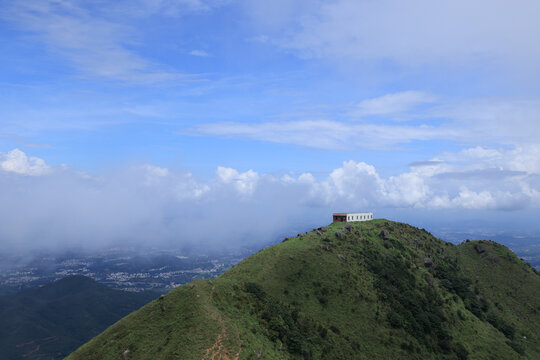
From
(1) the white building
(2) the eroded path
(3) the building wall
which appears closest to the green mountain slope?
(2) the eroded path

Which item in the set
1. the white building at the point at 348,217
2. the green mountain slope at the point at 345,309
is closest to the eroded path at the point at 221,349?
the green mountain slope at the point at 345,309

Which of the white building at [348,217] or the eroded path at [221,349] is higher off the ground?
the white building at [348,217]

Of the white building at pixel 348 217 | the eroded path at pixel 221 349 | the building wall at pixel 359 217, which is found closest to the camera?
the eroded path at pixel 221 349

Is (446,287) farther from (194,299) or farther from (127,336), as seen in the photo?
(127,336)

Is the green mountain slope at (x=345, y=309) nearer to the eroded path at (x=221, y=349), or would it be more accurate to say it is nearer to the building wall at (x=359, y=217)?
the eroded path at (x=221, y=349)

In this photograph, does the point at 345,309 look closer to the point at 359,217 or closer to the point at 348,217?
the point at 348,217

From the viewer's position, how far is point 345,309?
88500 mm

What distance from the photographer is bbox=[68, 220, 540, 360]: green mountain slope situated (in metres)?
61.7

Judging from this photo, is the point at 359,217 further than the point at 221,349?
Yes

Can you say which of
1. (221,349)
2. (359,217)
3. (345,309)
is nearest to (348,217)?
(359,217)

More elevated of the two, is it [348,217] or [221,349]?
[348,217]

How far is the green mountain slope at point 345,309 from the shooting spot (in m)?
61.7

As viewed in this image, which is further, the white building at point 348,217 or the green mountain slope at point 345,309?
the white building at point 348,217

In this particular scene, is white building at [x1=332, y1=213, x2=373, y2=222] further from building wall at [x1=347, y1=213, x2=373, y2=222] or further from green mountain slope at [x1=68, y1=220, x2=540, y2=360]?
green mountain slope at [x1=68, y1=220, x2=540, y2=360]
